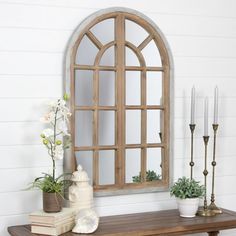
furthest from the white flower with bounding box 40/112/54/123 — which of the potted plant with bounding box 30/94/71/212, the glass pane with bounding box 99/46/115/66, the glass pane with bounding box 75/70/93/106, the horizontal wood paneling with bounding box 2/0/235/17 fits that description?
the horizontal wood paneling with bounding box 2/0/235/17

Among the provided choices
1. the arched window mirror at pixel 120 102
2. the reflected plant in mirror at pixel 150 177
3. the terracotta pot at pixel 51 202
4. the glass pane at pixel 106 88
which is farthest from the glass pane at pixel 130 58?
the terracotta pot at pixel 51 202

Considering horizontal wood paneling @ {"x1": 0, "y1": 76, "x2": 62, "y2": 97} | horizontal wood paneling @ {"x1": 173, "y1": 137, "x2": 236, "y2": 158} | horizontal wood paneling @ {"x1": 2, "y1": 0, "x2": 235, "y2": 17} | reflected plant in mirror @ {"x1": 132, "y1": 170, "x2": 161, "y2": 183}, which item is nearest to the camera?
horizontal wood paneling @ {"x1": 0, "y1": 76, "x2": 62, "y2": 97}

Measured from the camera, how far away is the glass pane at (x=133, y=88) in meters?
3.14

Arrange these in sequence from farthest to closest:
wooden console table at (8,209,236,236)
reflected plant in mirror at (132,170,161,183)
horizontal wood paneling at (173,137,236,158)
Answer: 1. horizontal wood paneling at (173,137,236,158)
2. reflected plant in mirror at (132,170,161,183)
3. wooden console table at (8,209,236,236)

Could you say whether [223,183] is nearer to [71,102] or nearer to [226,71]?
[226,71]

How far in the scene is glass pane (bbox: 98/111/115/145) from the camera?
3070mm

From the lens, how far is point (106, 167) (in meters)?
3.09

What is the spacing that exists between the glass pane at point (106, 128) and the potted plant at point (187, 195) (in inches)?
17.0

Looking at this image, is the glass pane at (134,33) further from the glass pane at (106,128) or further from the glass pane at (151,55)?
the glass pane at (106,128)

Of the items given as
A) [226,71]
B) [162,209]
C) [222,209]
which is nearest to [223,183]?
[222,209]

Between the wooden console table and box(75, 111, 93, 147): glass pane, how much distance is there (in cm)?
42

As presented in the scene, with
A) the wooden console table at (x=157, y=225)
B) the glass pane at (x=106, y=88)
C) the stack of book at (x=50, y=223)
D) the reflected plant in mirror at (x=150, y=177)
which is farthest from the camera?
the reflected plant in mirror at (x=150, y=177)

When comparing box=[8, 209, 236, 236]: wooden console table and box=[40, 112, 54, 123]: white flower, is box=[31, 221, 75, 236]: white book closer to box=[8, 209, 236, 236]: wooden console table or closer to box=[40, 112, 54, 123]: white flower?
box=[8, 209, 236, 236]: wooden console table

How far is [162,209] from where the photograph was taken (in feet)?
10.7
